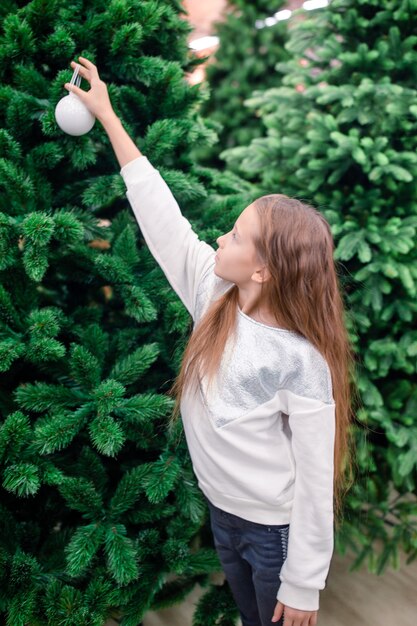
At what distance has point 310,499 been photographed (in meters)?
1.16

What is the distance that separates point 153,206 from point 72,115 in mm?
278

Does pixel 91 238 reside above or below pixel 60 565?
above

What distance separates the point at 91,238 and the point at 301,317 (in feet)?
2.09

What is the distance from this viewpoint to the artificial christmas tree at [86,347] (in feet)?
4.35

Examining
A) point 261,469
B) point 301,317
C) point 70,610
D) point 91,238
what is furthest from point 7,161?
point 70,610

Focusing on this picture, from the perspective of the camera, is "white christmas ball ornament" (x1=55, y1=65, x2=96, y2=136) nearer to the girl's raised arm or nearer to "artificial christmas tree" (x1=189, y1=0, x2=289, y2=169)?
the girl's raised arm

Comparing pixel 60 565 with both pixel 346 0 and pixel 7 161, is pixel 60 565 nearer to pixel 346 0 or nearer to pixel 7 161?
pixel 7 161

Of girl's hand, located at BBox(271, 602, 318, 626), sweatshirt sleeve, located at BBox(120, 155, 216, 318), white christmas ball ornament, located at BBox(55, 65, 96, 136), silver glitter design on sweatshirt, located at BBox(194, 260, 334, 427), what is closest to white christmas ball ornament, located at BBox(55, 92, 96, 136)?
white christmas ball ornament, located at BBox(55, 65, 96, 136)

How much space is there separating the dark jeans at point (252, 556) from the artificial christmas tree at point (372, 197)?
0.80 meters

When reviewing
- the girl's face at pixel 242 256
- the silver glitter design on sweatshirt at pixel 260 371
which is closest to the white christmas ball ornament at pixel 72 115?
the girl's face at pixel 242 256

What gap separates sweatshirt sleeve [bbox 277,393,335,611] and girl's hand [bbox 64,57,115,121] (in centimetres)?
81

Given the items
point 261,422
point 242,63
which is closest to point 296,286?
point 261,422

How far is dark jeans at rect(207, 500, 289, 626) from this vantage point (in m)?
1.27

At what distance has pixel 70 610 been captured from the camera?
52.7 inches
